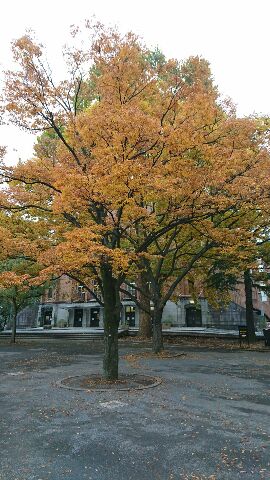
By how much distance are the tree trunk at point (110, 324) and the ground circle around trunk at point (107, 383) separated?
0.39 m

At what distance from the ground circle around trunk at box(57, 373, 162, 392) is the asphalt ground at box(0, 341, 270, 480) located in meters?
0.29

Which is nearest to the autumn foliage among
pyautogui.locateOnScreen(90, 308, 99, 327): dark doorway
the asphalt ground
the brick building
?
the asphalt ground

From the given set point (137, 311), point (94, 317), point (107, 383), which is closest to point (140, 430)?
point (107, 383)

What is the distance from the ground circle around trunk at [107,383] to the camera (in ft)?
36.5

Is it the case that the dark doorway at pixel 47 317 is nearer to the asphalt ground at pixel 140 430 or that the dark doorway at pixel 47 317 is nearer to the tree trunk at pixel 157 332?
the tree trunk at pixel 157 332

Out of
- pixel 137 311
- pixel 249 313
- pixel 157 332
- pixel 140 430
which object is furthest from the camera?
pixel 137 311

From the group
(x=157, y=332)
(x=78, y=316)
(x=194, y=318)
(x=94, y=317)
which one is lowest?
(x=157, y=332)

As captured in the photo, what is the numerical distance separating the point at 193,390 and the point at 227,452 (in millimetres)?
5008

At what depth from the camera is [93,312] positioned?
52594mm

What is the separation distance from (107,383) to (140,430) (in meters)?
4.97

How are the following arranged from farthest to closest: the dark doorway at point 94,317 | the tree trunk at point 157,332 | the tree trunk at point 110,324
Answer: the dark doorway at point 94,317 < the tree trunk at point 157,332 < the tree trunk at point 110,324

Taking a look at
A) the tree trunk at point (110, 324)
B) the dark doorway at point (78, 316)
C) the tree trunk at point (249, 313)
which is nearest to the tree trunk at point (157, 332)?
the tree trunk at point (110, 324)

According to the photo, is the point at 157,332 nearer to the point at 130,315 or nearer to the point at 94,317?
the point at 130,315

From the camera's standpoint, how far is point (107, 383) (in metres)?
12.0
